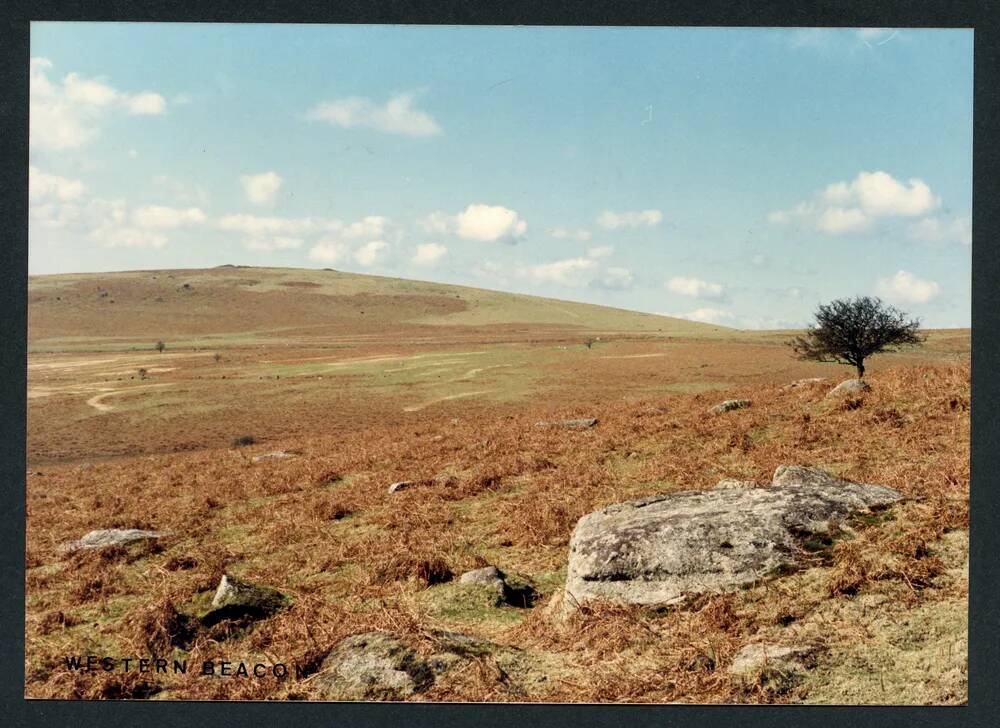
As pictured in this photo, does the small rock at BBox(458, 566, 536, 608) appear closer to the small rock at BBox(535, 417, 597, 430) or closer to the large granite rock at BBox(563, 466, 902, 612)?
the large granite rock at BBox(563, 466, 902, 612)

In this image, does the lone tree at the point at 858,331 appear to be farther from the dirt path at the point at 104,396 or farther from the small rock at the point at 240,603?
the dirt path at the point at 104,396

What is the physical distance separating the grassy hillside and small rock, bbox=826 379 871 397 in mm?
91165

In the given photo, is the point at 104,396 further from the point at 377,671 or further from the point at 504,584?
the point at 377,671

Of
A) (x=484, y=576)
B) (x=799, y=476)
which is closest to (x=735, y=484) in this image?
(x=799, y=476)

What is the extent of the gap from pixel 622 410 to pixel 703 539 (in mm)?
14042

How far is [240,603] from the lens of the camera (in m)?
9.27

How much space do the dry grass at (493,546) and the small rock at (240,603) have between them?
0.24 meters

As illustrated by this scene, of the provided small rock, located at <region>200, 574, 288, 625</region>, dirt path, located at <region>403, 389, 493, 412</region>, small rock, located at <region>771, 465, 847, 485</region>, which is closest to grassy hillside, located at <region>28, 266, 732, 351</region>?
dirt path, located at <region>403, 389, 493, 412</region>

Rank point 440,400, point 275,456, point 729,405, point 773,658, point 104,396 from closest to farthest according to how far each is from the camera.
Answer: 1. point 773,658
2. point 729,405
3. point 275,456
4. point 440,400
5. point 104,396

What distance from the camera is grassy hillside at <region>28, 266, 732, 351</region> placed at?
10806 cm

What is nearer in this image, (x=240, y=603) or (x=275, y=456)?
(x=240, y=603)

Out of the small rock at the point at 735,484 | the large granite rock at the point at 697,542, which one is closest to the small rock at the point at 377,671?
the large granite rock at the point at 697,542

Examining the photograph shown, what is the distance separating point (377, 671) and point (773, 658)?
468cm

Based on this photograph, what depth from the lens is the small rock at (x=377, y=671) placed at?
306 inches
